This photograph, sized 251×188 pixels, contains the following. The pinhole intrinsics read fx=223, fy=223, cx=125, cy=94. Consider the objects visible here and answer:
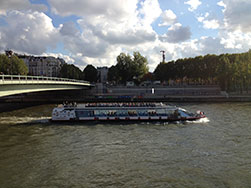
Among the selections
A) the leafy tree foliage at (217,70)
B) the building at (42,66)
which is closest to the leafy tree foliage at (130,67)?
the leafy tree foliage at (217,70)

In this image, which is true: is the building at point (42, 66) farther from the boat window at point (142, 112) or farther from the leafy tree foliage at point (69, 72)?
the boat window at point (142, 112)

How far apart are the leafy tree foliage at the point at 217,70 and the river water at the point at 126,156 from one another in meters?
45.3

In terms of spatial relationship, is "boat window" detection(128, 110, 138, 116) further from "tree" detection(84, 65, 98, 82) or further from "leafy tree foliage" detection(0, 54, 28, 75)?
"tree" detection(84, 65, 98, 82)

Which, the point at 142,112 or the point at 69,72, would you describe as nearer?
the point at 142,112

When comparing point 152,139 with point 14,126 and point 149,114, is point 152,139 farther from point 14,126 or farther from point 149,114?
point 14,126

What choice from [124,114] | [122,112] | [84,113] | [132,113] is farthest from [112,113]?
[84,113]

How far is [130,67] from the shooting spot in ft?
319

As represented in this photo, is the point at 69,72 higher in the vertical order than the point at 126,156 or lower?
higher

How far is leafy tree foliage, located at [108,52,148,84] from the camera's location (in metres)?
97.1

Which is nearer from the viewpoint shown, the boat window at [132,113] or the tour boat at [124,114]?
the tour boat at [124,114]

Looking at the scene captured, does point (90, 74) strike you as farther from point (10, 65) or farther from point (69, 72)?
point (10, 65)

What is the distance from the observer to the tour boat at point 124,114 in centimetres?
3117

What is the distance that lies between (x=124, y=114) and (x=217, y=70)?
5029cm

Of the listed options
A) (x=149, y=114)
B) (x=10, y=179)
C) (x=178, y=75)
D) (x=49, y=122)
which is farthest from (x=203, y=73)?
(x=10, y=179)
